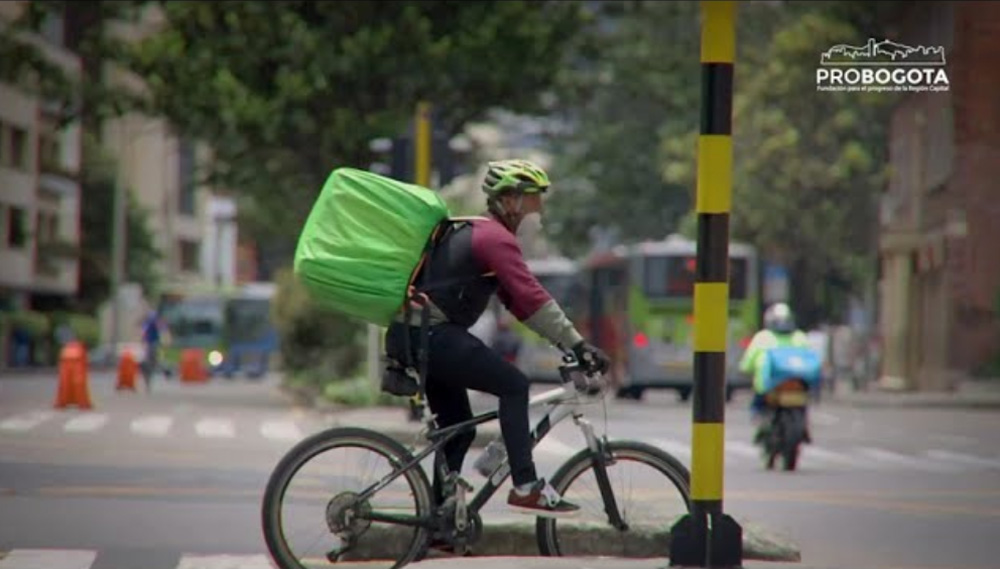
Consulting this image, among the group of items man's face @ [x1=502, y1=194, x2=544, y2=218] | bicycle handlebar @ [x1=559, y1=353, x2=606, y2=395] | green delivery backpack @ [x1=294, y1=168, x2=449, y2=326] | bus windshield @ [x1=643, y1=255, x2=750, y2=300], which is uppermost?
bus windshield @ [x1=643, y1=255, x2=750, y2=300]

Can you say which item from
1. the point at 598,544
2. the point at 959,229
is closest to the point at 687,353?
the point at 959,229

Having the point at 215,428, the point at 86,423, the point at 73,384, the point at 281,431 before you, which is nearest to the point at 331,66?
the point at 73,384

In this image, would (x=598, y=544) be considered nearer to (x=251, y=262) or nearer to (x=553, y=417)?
(x=553, y=417)

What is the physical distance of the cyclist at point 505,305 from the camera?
855cm

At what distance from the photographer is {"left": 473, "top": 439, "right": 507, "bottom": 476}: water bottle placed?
8930 millimetres

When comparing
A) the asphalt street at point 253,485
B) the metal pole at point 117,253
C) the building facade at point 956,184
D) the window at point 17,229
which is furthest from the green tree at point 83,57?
the metal pole at point 117,253

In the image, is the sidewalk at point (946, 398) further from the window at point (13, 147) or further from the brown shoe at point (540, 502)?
the brown shoe at point (540, 502)

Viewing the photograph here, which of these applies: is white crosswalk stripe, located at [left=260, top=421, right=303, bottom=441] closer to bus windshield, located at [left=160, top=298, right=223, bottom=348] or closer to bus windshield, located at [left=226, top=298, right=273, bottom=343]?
bus windshield, located at [left=226, top=298, right=273, bottom=343]

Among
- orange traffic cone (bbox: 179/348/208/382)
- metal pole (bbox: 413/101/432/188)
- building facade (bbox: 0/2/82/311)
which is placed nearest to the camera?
metal pole (bbox: 413/101/432/188)

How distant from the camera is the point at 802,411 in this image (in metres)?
20.8

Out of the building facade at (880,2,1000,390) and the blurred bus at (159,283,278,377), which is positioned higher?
the building facade at (880,2,1000,390)

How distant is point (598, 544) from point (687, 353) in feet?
115

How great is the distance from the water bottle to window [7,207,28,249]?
6132 cm

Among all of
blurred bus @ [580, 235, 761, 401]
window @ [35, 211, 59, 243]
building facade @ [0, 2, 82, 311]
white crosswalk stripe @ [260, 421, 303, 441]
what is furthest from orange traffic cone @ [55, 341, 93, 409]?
window @ [35, 211, 59, 243]
